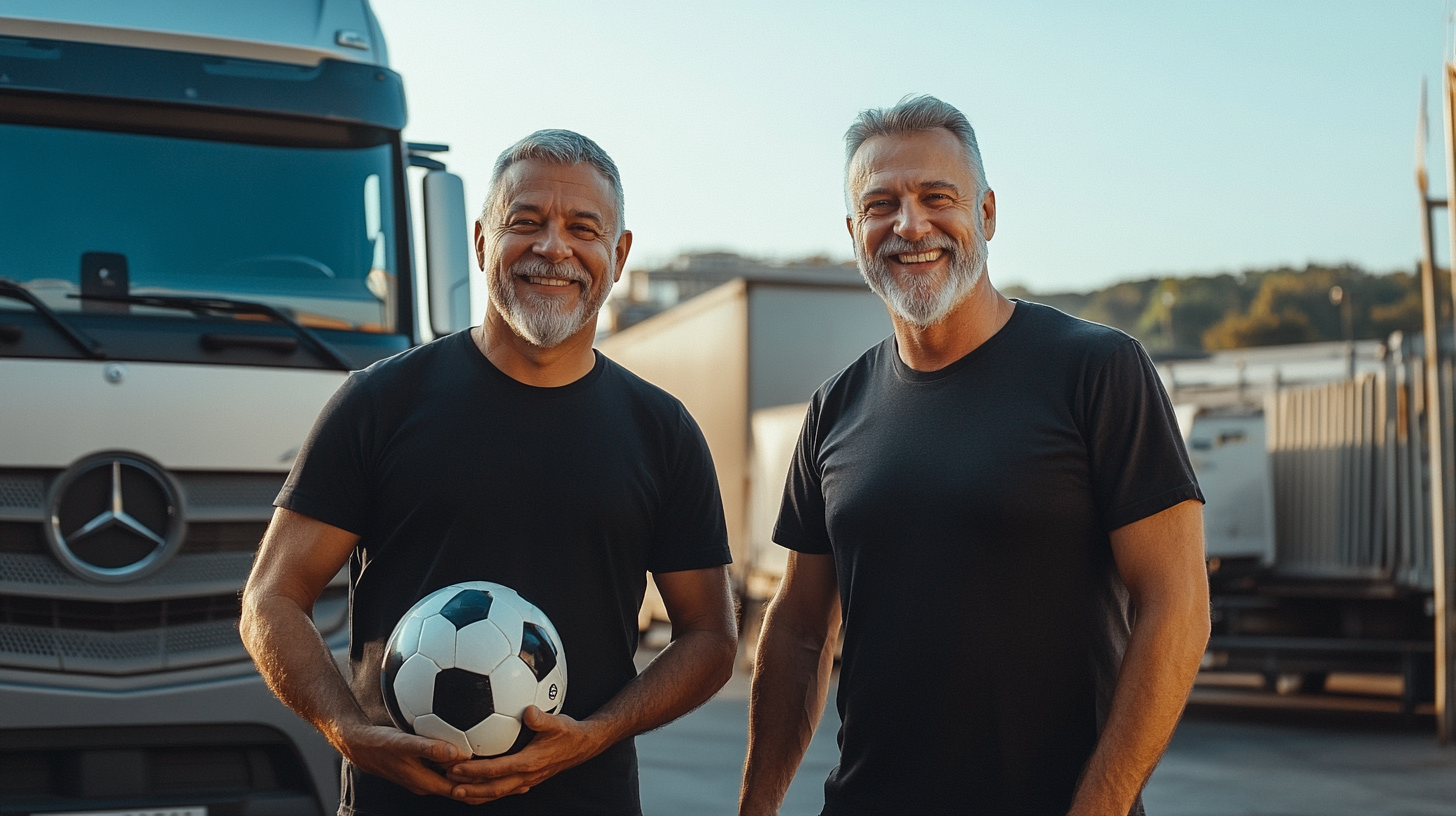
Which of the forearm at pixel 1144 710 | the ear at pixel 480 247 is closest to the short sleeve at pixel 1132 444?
the forearm at pixel 1144 710

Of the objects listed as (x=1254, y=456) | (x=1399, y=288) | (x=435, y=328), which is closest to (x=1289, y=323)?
(x=1399, y=288)

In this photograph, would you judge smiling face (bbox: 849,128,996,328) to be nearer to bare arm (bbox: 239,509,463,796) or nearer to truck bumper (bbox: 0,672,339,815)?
Answer: bare arm (bbox: 239,509,463,796)

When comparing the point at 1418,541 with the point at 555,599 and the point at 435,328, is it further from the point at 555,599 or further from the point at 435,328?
the point at 555,599

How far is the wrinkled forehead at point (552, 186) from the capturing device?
3150 millimetres

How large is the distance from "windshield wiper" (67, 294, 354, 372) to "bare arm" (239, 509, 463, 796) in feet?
7.03

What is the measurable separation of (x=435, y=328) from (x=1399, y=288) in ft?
188

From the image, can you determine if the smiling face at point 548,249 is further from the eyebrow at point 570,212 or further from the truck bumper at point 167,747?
the truck bumper at point 167,747

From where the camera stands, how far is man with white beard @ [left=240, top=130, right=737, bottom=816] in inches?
120

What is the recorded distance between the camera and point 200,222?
17.5 ft

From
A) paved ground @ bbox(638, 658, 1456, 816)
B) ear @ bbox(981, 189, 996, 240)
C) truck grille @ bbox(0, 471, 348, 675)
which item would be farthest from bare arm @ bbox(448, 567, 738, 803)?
paved ground @ bbox(638, 658, 1456, 816)

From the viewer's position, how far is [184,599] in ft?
16.4

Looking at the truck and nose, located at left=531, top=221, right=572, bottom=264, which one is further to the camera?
the truck

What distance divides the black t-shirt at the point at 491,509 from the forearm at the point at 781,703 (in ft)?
0.95

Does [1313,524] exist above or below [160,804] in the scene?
below
